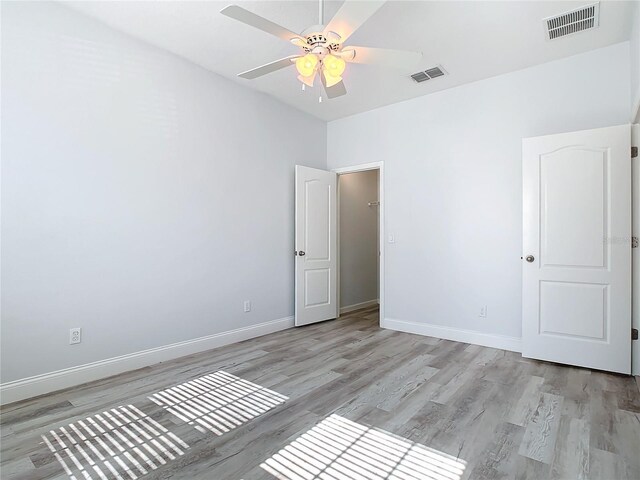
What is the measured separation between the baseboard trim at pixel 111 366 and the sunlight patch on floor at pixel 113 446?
65 cm

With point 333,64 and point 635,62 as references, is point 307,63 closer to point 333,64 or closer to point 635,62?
point 333,64

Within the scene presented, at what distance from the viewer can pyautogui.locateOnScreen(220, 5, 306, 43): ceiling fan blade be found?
1.80m

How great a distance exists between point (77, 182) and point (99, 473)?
2.08 m

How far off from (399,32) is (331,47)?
103 centimetres

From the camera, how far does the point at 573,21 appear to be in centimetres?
274

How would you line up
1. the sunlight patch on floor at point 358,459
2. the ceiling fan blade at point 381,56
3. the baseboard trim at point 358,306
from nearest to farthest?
the sunlight patch on floor at point 358,459
the ceiling fan blade at point 381,56
the baseboard trim at point 358,306

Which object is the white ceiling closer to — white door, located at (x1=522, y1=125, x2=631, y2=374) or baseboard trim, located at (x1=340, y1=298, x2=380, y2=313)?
white door, located at (x1=522, y1=125, x2=631, y2=374)

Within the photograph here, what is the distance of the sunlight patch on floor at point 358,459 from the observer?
1677mm

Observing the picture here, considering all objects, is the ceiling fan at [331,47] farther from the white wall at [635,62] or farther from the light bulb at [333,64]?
the white wall at [635,62]

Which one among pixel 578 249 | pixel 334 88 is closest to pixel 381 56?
pixel 334 88

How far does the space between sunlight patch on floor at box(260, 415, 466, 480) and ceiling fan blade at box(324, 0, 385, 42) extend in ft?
7.78

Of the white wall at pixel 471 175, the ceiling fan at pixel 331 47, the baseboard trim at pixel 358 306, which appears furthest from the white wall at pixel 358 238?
the ceiling fan at pixel 331 47

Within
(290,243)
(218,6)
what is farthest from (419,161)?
(218,6)

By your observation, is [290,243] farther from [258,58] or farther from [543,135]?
[543,135]
